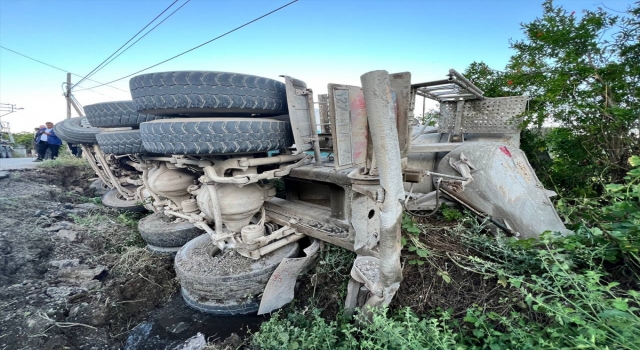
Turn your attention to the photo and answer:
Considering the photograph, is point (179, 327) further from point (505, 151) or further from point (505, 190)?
point (505, 151)

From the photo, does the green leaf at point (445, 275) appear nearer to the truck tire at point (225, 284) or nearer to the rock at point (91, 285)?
the truck tire at point (225, 284)

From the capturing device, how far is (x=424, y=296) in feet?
5.93

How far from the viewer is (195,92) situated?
5.84ft

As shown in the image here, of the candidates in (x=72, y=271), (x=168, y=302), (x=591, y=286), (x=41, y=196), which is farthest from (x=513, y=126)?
(x=41, y=196)

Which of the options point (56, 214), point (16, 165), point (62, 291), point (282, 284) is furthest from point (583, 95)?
point (16, 165)

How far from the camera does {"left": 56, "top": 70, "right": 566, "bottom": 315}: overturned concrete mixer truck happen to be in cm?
163

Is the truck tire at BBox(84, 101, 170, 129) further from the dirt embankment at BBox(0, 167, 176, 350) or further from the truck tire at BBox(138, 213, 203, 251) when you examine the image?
the dirt embankment at BBox(0, 167, 176, 350)

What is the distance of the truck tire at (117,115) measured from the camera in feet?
9.65

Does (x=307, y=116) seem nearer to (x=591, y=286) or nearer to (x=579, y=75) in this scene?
(x=591, y=286)

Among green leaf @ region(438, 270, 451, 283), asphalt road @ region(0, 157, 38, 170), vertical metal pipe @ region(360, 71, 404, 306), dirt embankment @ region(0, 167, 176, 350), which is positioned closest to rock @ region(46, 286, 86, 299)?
dirt embankment @ region(0, 167, 176, 350)

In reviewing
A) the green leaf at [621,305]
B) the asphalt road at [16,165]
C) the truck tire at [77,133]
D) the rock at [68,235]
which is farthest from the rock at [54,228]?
the green leaf at [621,305]

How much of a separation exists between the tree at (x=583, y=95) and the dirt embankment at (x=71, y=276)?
14.2 ft

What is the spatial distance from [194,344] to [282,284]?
78 cm

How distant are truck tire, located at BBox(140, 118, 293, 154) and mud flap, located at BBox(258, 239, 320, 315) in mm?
1101
